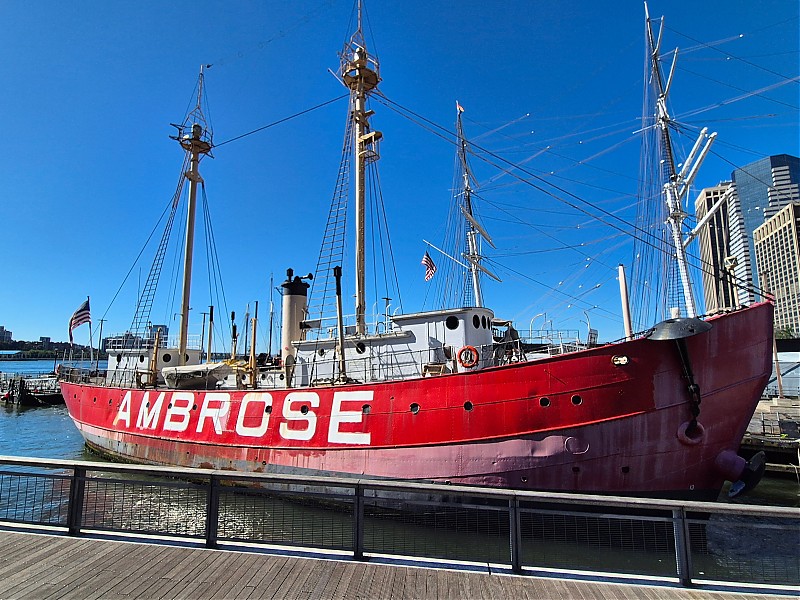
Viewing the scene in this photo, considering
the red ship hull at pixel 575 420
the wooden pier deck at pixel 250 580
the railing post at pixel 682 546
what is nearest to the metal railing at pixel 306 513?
the railing post at pixel 682 546

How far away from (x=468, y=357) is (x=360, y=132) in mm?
12239

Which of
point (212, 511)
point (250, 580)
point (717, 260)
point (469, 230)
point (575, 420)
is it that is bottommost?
point (250, 580)

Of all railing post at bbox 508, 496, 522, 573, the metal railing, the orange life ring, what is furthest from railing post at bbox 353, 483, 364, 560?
the orange life ring

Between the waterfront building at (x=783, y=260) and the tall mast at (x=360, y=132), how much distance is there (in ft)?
285

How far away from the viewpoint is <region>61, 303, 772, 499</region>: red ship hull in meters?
11.3

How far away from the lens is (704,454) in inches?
466

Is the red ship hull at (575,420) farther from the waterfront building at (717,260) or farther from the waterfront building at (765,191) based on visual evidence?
the waterfront building at (765,191)

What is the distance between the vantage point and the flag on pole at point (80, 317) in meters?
26.8

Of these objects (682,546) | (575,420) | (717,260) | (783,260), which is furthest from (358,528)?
(783,260)

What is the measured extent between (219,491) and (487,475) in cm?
793

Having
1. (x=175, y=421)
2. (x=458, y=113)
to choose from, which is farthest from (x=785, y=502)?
(x=458, y=113)

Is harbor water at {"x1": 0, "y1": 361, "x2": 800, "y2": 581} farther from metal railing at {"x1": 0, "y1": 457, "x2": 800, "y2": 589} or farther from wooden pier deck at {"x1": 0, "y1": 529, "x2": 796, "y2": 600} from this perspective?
wooden pier deck at {"x1": 0, "y1": 529, "x2": 796, "y2": 600}

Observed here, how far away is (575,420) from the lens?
11.4m

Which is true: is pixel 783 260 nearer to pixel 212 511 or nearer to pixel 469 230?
pixel 469 230
